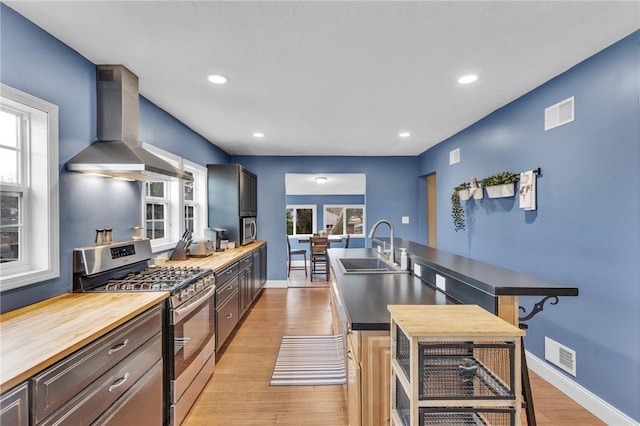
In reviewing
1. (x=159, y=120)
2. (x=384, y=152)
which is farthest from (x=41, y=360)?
(x=384, y=152)

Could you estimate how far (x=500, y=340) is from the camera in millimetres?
1020

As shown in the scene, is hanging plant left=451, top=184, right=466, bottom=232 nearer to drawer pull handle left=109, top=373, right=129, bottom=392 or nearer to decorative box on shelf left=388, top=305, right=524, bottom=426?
decorative box on shelf left=388, top=305, right=524, bottom=426

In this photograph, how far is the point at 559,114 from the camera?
2420 mm

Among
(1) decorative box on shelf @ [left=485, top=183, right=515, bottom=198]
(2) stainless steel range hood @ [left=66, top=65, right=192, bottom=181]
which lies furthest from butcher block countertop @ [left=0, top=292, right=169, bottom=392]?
(1) decorative box on shelf @ [left=485, top=183, right=515, bottom=198]

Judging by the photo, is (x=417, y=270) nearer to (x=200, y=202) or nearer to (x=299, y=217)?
(x=200, y=202)

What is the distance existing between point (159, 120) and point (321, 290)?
3.91 m

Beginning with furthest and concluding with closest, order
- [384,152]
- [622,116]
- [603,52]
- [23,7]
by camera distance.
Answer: [384,152], [603,52], [622,116], [23,7]

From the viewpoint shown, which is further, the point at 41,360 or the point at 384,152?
the point at 384,152

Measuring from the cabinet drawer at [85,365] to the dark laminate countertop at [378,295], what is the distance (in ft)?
3.76

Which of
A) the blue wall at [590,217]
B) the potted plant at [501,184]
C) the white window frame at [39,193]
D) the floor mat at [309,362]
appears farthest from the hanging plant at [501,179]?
the white window frame at [39,193]

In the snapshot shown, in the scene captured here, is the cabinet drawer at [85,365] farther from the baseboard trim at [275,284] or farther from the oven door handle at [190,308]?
the baseboard trim at [275,284]

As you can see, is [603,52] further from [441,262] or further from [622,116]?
[441,262]

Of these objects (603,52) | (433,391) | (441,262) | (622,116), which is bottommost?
(433,391)

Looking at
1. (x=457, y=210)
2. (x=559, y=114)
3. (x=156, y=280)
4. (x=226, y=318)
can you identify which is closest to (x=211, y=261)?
(x=226, y=318)
